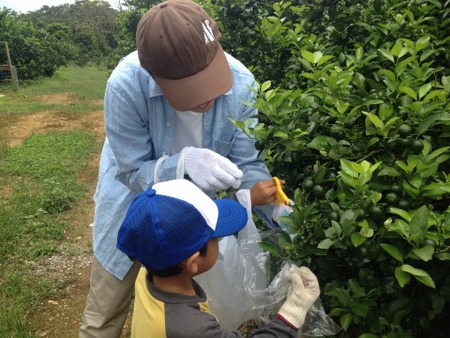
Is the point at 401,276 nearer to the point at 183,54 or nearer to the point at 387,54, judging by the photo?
the point at 387,54

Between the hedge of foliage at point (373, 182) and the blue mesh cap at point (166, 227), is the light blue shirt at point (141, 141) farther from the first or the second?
the blue mesh cap at point (166, 227)

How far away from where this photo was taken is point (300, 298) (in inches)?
52.6

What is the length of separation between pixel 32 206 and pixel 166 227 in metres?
3.56

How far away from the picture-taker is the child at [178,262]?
1.25m

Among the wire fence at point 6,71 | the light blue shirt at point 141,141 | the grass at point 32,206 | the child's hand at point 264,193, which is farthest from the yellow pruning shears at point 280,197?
the wire fence at point 6,71

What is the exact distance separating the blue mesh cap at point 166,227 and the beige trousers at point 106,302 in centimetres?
63

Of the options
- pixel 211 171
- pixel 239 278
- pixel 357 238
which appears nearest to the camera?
pixel 357 238

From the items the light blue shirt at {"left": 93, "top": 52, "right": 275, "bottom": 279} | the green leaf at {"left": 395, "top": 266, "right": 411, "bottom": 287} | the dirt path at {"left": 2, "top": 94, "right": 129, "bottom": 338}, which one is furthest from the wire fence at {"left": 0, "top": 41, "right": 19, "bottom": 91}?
the green leaf at {"left": 395, "top": 266, "right": 411, "bottom": 287}

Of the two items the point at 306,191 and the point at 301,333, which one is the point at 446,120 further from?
the point at 301,333

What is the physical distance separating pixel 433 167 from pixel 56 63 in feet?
60.2

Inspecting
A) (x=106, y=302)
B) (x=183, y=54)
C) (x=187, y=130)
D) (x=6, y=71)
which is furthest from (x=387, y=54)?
(x=6, y=71)

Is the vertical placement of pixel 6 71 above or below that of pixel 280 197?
below

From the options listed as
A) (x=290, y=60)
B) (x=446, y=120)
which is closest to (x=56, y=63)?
(x=290, y=60)

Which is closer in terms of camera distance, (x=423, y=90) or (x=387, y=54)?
(x=423, y=90)
